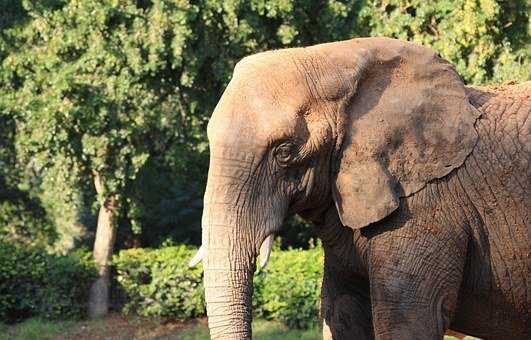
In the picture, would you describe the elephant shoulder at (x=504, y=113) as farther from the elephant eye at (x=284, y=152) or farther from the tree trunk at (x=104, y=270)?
the tree trunk at (x=104, y=270)

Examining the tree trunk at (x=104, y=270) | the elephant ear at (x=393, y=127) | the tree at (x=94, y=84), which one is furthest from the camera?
the tree trunk at (x=104, y=270)

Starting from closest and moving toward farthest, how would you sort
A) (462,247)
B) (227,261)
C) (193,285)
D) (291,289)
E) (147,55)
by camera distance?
(227,261) → (462,247) → (147,55) → (291,289) → (193,285)

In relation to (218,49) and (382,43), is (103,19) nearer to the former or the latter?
(218,49)

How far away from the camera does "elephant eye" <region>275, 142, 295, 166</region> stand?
17.3 feet

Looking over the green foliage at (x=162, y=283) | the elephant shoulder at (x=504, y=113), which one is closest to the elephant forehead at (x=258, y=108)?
the elephant shoulder at (x=504, y=113)

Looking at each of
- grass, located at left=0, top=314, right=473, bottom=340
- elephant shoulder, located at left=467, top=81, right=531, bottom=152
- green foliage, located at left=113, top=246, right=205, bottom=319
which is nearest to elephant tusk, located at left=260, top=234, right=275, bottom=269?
elephant shoulder, located at left=467, top=81, right=531, bottom=152

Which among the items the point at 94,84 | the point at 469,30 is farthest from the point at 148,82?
the point at 469,30

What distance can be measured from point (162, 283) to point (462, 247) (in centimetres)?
1022

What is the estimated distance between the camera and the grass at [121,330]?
14.5 meters

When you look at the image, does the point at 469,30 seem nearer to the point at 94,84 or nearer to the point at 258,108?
the point at 94,84

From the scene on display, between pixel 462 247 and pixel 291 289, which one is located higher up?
pixel 462 247

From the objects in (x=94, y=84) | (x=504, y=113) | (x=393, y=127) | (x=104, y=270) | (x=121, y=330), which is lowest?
(x=121, y=330)

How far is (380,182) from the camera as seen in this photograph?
5.45 meters

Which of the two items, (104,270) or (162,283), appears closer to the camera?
(162,283)
